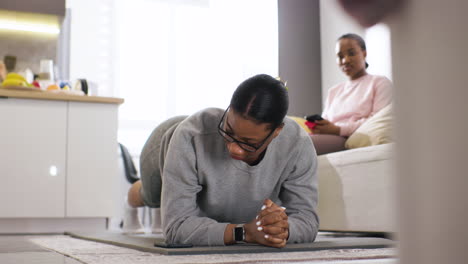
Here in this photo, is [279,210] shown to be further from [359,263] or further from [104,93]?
[104,93]

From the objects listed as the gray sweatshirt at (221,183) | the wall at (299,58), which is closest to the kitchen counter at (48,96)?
the wall at (299,58)

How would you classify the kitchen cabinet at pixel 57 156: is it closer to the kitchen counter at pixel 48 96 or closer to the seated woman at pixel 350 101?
the kitchen counter at pixel 48 96

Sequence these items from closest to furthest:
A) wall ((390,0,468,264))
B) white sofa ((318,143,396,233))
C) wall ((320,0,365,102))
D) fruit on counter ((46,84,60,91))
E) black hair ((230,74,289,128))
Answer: wall ((390,0,468,264)) → black hair ((230,74,289,128)) → white sofa ((318,143,396,233)) → fruit on counter ((46,84,60,91)) → wall ((320,0,365,102))

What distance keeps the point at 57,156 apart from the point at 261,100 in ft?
7.46

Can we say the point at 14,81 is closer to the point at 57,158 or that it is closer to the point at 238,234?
the point at 57,158

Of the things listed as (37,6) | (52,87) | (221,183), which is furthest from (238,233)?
(37,6)

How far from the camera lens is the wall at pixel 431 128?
30 centimetres

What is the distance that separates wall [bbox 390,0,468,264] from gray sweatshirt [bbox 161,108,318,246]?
1.18 meters

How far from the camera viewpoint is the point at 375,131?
2.34 m

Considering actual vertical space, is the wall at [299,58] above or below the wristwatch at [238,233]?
above

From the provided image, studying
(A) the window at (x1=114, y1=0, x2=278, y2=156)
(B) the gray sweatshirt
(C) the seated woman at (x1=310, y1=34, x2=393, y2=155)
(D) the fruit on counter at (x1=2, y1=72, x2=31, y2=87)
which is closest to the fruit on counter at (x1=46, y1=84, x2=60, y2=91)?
(D) the fruit on counter at (x1=2, y1=72, x2=31, y2=87)

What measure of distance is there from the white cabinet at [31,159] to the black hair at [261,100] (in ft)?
7.20

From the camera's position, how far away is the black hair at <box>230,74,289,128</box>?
1.31 meters

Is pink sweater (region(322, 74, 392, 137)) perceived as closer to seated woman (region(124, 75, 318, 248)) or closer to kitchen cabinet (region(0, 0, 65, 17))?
seated woman (region(124, 75, 318, 248))
